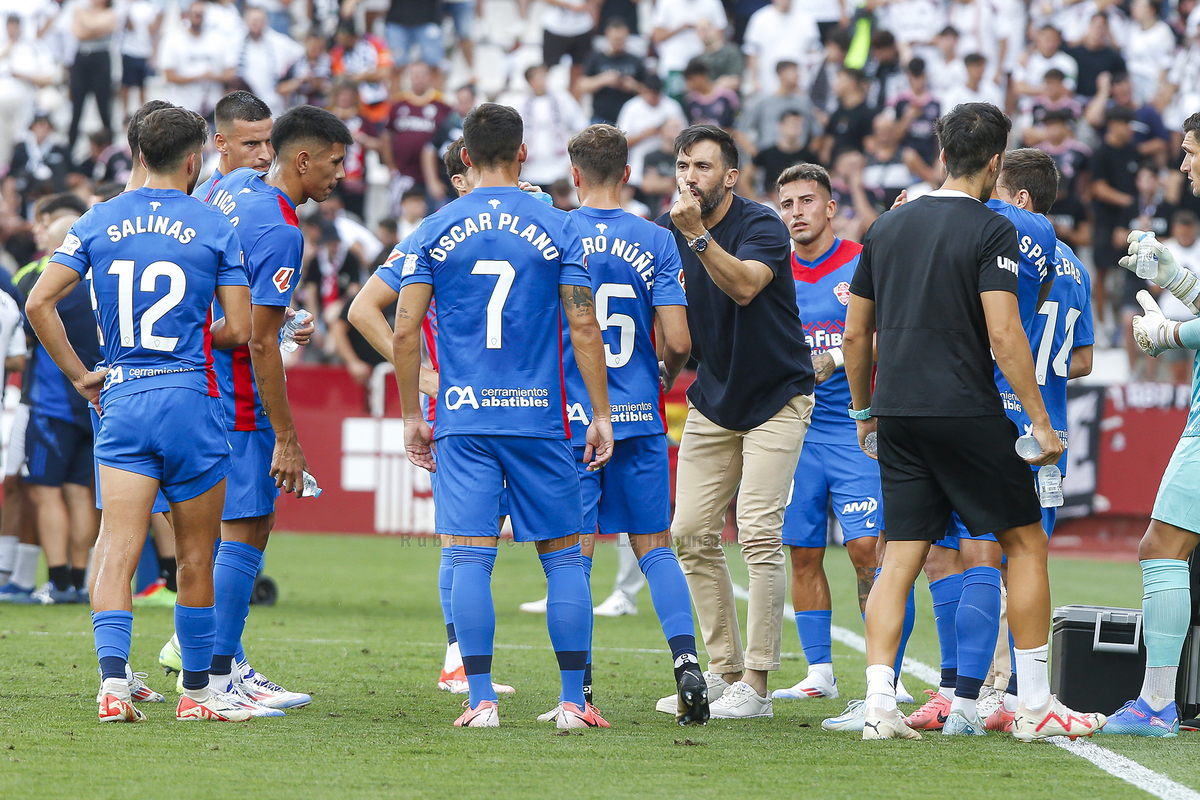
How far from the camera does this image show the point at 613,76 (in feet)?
60.1

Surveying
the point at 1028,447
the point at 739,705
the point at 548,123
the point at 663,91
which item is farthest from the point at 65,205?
the point at 663,91

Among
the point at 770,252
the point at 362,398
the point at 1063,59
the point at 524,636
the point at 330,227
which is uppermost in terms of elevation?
the point at 1063,59

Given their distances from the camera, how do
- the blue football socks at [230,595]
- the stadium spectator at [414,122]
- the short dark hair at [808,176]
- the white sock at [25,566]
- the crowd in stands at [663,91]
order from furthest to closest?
1. the stadium spectator at [414,122]
2. the crowd in stands at [663,91]
3. the white sock at [25,566]
4. the short dark hair at [808,176]
5. the blue football socks at [230,595]

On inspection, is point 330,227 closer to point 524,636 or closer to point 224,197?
point 524,636

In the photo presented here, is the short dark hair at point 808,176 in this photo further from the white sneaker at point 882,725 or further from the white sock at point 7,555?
the white sock at point 7,555

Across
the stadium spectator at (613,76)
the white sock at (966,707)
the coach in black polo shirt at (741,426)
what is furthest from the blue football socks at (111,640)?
the stadium spectator at (613,76)

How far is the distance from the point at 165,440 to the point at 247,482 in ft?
2.22

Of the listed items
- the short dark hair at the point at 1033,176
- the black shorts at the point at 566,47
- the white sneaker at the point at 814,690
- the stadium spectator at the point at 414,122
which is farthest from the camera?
the black shorts at the point at 566,47

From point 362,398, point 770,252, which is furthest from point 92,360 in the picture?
point 362,398

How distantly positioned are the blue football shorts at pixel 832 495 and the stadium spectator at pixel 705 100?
11116 mm

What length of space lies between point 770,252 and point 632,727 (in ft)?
7.31

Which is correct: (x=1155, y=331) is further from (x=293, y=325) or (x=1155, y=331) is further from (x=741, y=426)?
(x=293, y=325)

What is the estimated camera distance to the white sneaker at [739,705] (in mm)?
6094

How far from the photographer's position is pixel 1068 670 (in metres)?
6.12
